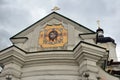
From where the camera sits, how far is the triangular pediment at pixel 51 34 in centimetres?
1472

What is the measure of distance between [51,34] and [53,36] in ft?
0.75

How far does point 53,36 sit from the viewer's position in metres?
15.2

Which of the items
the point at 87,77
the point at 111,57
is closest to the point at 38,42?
the point at 87,77

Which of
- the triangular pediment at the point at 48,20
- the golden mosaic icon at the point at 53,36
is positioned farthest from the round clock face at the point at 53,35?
the triangular pediment at the point at 48,20

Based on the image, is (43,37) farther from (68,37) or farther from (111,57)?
(111,57)

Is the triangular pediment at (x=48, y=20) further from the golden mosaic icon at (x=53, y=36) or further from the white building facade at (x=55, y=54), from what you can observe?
the golden mosaic icon at (x=53, y=36)

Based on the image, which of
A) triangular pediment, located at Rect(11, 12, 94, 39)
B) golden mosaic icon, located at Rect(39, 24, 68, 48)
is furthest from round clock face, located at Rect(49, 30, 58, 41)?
triangular pediment, located at Rect(11, 12, 94, 39)

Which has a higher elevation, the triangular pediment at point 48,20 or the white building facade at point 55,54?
the triangular pediment at point 48,20

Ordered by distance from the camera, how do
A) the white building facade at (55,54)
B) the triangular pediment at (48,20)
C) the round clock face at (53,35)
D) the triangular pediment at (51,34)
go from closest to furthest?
1. the white building facade at (55,54)
2. the triangular pediment at (51,34)
3. the round clock face at (53,35)
4. the triangular pediment at (48,20)

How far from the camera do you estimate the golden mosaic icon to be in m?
14.8

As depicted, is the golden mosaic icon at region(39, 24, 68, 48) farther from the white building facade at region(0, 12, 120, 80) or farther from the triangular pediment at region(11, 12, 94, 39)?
the triangular pediment at region(11, 12, 94, 39)

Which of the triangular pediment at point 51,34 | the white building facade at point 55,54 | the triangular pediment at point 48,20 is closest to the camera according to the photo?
the white building facade at point 55,54

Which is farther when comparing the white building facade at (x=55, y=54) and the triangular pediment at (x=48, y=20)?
the triangular pediment at (x=48, y=20)

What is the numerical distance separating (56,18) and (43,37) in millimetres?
1793
